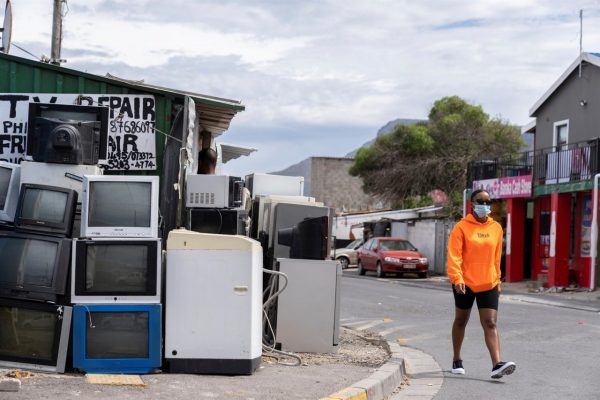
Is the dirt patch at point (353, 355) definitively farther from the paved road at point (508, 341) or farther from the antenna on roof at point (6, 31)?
the antenna on roof at point (6, 31)

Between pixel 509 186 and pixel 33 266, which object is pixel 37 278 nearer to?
pixel 33 266

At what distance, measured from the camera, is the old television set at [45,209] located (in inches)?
325

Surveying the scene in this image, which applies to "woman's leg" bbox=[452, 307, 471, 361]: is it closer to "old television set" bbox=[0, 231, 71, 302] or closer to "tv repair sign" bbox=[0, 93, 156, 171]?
"old television set" bbox=[0, 231, 71, 302]

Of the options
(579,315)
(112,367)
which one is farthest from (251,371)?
(579,315)

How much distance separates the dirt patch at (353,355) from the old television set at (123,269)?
5.54 feet

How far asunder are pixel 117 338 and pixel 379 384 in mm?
2384

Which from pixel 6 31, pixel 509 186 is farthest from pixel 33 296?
pixel 509 186

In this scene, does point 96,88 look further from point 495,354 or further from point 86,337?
point 495,354

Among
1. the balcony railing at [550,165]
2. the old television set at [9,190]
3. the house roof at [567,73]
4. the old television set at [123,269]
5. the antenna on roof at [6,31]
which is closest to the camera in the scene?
the old television set at [123,269]

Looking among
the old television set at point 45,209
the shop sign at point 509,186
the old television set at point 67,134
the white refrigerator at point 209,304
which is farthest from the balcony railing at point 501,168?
the old television set at point 45,209

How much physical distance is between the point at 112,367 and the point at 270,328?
220cm

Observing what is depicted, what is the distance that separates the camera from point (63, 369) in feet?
26.7

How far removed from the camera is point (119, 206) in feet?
27.4

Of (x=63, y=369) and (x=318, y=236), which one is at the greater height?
(x=318, y=236)
